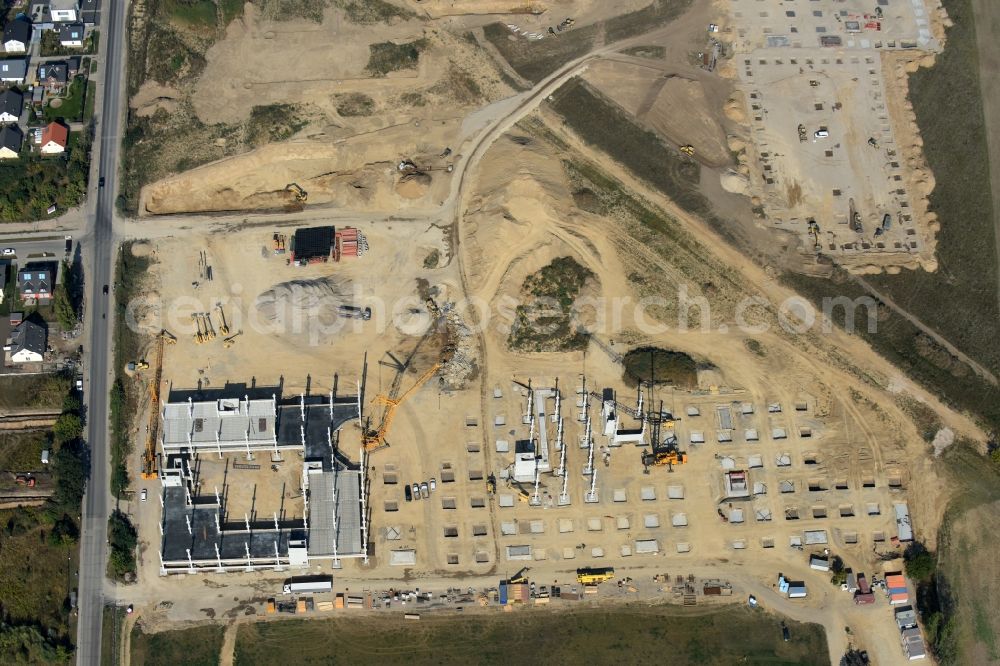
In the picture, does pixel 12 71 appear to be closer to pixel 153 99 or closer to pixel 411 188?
pixel 153 99

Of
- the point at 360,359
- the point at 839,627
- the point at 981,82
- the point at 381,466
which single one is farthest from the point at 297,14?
the point at 839,627

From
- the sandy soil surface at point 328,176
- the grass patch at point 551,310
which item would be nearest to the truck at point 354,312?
the sandy soil surface at point 328,176

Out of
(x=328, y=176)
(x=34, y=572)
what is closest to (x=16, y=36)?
(x=328, y=176)

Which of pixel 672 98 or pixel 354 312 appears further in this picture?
pixel 672 98

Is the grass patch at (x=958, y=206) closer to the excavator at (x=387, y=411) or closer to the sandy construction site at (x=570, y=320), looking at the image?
the sandy construction site at (x=570, y=320)

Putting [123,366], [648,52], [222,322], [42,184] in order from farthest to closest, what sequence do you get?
[648,52]
[42,184]
[222,322]
[123,366]
